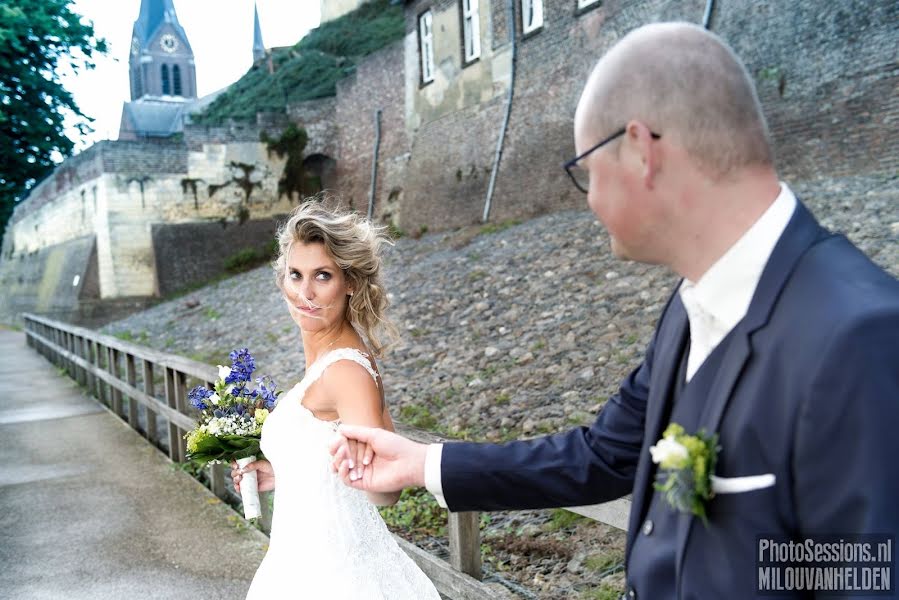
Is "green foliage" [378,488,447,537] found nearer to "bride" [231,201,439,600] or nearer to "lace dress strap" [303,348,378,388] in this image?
"bride" [231,201,439,600]

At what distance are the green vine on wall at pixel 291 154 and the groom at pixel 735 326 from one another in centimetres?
2341

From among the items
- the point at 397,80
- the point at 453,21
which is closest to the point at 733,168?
the point at 453,21

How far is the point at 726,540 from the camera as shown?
1077mm

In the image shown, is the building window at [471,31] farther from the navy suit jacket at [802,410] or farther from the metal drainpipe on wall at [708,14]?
the navy suit jacket at [802,410]

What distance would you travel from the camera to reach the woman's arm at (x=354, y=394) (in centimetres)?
228

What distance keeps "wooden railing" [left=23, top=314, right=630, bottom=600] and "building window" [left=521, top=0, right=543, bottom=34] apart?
9.83m

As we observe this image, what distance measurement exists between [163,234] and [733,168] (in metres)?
22.7

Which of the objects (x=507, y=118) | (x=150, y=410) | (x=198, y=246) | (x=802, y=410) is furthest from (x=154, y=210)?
(x=802, y=410)

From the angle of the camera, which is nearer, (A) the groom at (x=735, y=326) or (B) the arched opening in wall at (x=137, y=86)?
(A) the groom at (x=735, y=326)

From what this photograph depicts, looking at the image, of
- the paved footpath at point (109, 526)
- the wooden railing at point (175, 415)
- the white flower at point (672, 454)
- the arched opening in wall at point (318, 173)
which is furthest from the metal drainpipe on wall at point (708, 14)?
the arched opening in wall at point (318, 173)

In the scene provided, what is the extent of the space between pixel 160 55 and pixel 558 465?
80.8 metres

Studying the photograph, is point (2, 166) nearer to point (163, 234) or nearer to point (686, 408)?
point (163, 234)

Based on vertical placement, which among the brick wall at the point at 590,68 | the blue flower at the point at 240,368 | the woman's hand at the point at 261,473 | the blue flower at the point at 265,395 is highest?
the brick wall at the point at 590,68

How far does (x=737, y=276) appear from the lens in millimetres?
1141
